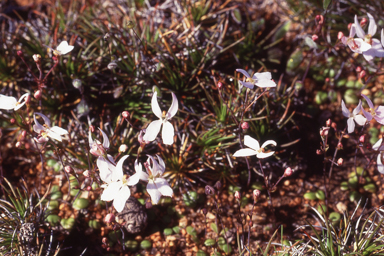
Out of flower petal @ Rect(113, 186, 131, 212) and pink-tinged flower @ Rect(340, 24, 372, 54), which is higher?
pink-tinged flower @ Rect(340, 24, 372, 54)

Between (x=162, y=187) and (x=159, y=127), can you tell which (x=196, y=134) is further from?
(x=162, y=187)

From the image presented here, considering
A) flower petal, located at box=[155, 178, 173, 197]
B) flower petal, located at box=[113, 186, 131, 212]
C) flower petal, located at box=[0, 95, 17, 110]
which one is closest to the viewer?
flower petal, located at box=[113, 186, 131, 212]

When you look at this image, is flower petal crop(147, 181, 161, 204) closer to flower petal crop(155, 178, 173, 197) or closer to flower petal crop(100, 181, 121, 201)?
flower petal crop(155, 178, 173, 197)

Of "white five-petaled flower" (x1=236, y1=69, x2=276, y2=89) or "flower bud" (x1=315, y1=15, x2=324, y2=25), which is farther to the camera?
"flower bud" (x1=315, y1=15, x2=324, y2=25)

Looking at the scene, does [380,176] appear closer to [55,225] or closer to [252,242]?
[252,242]

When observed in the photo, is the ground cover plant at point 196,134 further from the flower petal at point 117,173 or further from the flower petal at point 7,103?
the flower petal at point 117,173

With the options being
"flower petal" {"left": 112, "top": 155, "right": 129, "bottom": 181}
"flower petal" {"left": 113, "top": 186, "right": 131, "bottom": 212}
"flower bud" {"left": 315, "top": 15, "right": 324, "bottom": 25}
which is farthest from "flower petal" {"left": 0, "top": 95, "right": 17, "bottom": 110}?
"flower bud" {"left": 315, "top": 15, "right": 324, "bottom": 25}
